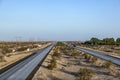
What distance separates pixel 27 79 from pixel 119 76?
723 centimetres

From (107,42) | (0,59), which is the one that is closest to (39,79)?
(0,59)

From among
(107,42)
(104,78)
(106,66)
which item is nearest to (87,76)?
(104,78)

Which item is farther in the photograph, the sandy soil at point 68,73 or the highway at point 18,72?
the highway at point 18,72

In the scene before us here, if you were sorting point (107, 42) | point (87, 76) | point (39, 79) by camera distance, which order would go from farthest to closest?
point (107, 42), point (39, 79), point (87, 76)

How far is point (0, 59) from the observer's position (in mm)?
50688

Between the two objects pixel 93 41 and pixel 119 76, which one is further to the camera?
pixel 93 41

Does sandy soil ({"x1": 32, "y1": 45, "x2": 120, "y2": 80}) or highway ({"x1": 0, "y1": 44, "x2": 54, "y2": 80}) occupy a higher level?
sandy soil ({"x1": 32, "y1": 45, "x2": 120, "y2": 80})

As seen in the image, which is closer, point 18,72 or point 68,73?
point 68,73

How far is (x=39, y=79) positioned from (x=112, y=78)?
18.2 feet

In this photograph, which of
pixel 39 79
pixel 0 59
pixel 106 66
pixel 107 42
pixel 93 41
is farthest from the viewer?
pixel 93 41

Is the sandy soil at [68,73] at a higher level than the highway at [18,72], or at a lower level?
higher

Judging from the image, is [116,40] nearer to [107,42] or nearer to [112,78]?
[107,42]

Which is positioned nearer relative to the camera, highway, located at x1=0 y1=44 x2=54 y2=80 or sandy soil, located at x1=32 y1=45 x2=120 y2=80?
sandy soil, located at x1=32 y1=45 x2=120 y2=80

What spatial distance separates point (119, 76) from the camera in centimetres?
2409
